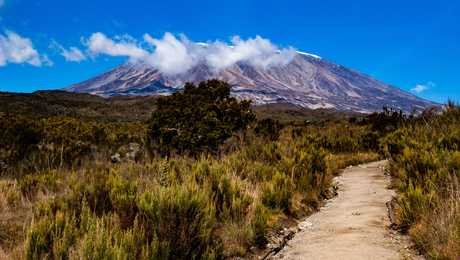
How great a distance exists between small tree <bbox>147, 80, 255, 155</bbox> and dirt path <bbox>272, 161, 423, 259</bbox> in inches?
314

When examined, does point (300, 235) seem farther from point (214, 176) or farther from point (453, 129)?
point (453, 129)

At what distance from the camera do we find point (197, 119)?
18.4 meters

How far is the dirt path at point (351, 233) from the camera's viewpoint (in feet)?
18.7

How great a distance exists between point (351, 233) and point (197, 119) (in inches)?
484

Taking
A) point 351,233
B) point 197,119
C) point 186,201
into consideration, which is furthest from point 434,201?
point 197,119

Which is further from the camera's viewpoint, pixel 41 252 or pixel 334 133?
pixel 334 133

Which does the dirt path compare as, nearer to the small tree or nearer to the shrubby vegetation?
the shrubby vegetation

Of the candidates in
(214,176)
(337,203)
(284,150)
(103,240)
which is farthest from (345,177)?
(103,240)

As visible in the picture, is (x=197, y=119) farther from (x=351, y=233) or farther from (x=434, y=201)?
(x=434, y=201)

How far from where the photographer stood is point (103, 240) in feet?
14.0

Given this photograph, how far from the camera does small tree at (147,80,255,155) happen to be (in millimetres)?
17453

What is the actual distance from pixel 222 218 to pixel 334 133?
18.7 m

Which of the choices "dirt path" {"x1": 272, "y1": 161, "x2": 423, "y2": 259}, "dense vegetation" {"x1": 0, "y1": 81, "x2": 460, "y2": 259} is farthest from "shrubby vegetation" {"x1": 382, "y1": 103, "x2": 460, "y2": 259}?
"dirt path" {"x1": 272, "y1": 161, "x2": 423, "y2": 259}

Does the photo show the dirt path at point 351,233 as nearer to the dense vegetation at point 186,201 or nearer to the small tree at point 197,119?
the dense vegetation at point 186,201
